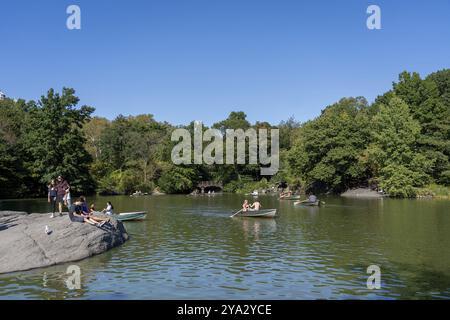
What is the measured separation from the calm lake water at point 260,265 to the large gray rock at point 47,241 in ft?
1.98

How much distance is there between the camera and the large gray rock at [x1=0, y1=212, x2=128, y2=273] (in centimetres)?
1659

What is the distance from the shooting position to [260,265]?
55.2ft

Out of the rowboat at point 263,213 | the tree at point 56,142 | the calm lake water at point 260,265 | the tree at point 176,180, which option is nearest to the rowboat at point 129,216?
the calm lake water at point 260,265

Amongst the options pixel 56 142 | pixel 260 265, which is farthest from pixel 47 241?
pixel 56 142

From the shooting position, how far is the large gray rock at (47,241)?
16.6 metres

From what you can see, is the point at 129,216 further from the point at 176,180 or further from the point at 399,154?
the point at 176,180

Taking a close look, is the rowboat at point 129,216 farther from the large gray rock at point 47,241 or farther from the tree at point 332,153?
the tree at point 332,153

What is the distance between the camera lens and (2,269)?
15.8 metres

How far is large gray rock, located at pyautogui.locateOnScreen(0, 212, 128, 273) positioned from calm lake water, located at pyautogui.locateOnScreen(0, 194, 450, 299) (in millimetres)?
603

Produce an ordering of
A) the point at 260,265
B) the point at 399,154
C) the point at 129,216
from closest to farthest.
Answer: the point at 260,265
the point at 129,216
the point at 399,154

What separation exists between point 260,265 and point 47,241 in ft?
27.4

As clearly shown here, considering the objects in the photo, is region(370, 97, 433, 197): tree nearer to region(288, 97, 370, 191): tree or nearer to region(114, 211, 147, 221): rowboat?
region(288, 97, 370, 191): tree

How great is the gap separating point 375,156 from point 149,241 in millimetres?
48948
